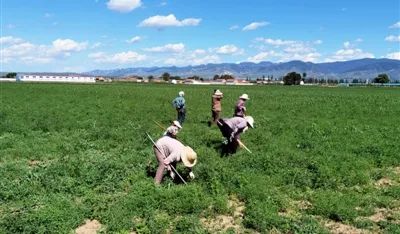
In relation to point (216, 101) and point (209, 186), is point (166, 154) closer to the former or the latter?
point (209, 186)

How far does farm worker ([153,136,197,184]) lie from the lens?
458 inches

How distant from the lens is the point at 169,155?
11719 mm

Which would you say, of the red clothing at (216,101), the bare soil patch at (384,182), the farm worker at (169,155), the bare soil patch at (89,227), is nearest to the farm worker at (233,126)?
the farm worker at (169,155)

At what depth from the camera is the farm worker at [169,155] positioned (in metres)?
11.6

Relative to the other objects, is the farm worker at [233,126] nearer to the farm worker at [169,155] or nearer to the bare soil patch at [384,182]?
the farm worker at [169,155]

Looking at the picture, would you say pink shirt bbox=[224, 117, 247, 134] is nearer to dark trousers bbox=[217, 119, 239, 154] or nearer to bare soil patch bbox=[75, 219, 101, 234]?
dark trousers bbox=[217, 119, 239, 154]

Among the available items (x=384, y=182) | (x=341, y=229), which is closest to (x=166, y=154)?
(x=341, y=229)

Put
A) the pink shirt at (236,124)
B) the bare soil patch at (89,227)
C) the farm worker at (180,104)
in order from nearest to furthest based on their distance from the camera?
the bare soil patch at (89,227) < the pink shirt at (236,124) < the farm worker at (180,104)

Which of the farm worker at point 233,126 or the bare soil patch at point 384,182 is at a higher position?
the farm worker at point 233,126

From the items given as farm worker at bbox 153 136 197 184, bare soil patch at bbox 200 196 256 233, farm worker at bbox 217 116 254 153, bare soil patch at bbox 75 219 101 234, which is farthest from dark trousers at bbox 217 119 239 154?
bare soil patch at bbox 75 219 101 234

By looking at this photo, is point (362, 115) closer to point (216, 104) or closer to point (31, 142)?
point (216, 104)

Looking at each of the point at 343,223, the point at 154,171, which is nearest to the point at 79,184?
the point at 154,171

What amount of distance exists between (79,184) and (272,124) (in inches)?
516

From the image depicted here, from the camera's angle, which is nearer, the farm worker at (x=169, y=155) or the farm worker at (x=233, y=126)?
the farm worker at (x=169, y=155)
